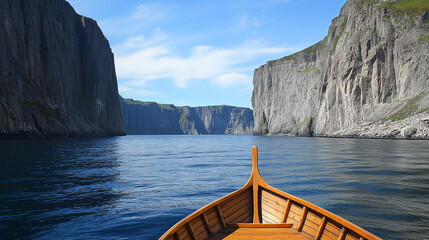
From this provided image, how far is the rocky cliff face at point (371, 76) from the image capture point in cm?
6838

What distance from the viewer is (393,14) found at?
260 feet

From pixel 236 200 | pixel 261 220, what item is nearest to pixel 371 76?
pixel 261 220

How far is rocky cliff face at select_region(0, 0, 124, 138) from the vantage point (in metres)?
61.9

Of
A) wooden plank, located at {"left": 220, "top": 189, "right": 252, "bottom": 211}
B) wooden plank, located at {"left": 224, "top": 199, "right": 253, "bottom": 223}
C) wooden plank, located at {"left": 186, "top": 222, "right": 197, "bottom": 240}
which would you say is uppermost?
wooden plank, located at {"left": 220, "top": 189, "right": 252, "bottom": 211}

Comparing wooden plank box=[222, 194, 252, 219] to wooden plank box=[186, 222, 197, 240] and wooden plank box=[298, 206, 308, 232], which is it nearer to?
wooden plank box=[186, 222, 197, 240]

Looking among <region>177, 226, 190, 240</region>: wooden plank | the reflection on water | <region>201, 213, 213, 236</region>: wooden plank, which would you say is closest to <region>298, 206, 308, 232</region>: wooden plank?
<region>201, 213, 213, 236</region>: wooden plank

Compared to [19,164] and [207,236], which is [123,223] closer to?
[207,236]

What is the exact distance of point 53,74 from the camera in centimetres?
8238

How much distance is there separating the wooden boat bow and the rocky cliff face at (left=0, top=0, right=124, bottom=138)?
63.9 m

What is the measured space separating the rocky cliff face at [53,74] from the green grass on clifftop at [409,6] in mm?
99145

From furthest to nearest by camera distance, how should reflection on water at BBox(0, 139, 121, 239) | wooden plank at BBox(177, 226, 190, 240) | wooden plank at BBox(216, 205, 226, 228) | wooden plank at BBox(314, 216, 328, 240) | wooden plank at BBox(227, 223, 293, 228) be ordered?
reflection on water at BBox(0, 139, 121, 239) → wooden plank at BBox(216, 205, 226, 228) → wooden plank at BBox(227, 223, 293, 228) → wooden plank at BBox(314, 216, 328, 240) → wooden plank at BBox(177, 226, 190, 240)

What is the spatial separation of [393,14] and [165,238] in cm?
9533

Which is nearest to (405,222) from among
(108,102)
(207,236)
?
(207,236)

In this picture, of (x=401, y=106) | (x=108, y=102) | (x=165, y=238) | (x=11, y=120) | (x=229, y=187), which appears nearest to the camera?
(x=165, y=238)
